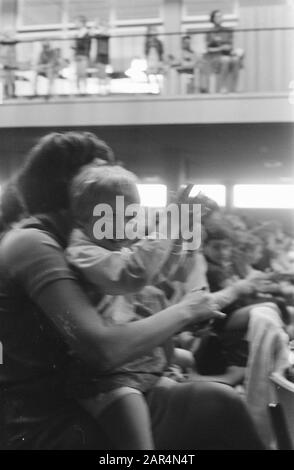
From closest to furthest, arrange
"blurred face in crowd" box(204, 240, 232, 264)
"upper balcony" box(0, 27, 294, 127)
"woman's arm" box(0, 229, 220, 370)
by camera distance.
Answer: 1. "woman's arm" box(0, 229, 220, 370)
2. "blurred face in crowd" box(204, 240, 232, 264)
3. "upper balcony" box(0, 27, 294, 127)

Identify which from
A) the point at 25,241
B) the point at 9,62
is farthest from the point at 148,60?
the point at 25,241

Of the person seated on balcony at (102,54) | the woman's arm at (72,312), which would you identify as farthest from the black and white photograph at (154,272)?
the person seated on balcony at (102,54)

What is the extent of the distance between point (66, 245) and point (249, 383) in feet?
2.41

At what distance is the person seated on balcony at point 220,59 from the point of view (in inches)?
78.2

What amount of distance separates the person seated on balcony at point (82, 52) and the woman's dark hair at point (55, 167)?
418 millimetres

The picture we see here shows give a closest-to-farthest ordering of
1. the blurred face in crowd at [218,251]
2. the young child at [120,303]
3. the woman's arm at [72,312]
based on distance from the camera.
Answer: the woman's arm at [72,312] → the young child at [120,303] → the blurred face in crowd at [218,251]

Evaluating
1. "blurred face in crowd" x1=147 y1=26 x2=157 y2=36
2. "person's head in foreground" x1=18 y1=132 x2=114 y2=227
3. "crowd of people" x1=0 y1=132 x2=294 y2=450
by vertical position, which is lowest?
"crowd of people" x1=0 y1=132 x2=294 y2=450

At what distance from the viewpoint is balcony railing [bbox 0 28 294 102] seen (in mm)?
2012

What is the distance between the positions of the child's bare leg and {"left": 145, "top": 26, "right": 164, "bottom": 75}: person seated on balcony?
3.90 feet

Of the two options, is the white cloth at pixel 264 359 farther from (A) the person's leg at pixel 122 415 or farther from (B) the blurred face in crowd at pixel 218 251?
(A) the person's leg at pixel 122 415

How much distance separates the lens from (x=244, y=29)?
1.97 metres

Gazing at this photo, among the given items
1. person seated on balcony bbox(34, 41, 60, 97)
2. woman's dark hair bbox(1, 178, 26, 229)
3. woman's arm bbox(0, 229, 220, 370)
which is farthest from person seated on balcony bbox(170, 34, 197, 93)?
woman's arm bbox(0, 229, 220, 370)

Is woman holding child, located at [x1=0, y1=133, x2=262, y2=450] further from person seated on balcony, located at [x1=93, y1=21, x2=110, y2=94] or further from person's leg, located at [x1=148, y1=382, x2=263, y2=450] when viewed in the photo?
person seated on balcony, located at [x1=93, y1=21, x2=110, y2=94]
